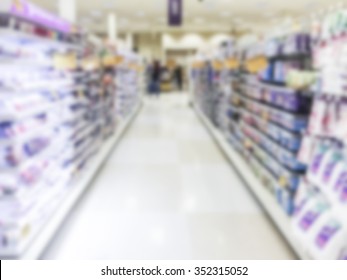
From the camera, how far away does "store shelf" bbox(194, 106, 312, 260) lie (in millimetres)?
3041

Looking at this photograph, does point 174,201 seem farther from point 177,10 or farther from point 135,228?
point 177,10

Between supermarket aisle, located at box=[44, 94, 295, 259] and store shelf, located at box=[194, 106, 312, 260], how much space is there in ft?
0.38

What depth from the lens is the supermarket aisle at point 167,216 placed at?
3.21m

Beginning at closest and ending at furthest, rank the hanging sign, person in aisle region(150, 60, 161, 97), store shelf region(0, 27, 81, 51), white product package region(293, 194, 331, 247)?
white product package region(293, 194, 331, 247) < store shelf region(0, 27, 81, 51) < the hanging sign < person in aisle region(150, 60, 161, 97)

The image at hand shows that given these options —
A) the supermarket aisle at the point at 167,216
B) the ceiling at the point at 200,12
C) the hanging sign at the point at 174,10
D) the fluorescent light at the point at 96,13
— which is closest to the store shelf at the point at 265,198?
the supermarket aisle at the point at 167,216

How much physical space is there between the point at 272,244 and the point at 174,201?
4.39ft

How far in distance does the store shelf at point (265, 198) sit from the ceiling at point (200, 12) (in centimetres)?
865

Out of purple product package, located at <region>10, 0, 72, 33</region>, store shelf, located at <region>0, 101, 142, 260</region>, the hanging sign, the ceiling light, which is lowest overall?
store shelf, located at <region>0, 101, 142, 260</region>

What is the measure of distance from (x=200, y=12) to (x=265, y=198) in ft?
53.9

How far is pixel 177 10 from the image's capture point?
10.3m

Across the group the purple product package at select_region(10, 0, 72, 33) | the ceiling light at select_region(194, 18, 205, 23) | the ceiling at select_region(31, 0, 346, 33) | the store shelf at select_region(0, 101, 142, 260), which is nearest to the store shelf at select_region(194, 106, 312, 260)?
the store shelf at select_region(0, 101, 142, 260)

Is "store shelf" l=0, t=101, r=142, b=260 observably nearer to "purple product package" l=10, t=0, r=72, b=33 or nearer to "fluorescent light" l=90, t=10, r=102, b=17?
"purple product package" l=10, t=0, r=72, b=33

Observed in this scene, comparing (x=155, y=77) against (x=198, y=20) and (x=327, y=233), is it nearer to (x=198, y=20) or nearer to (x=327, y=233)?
(x=198, y=20)

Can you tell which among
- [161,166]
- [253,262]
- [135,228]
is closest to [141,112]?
[161,166]
